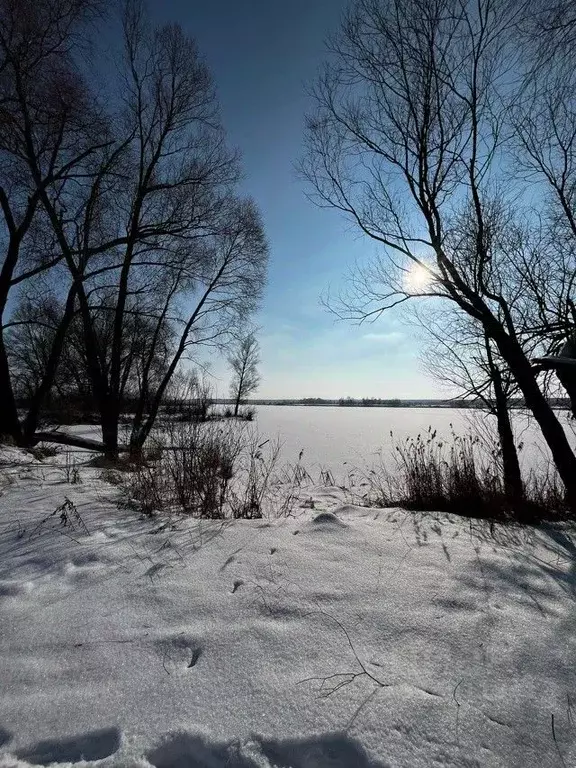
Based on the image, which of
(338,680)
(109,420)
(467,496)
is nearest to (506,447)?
(467,496)

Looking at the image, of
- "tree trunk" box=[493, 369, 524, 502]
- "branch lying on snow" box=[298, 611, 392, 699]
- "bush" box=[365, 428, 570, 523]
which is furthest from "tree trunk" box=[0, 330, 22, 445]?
"tree trunk" box=[493, 369, 524, 502]

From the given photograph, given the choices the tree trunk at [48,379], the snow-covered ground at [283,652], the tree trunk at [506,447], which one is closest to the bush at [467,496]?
the tree trunk at [506,447]

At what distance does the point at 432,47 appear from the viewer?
Answer: 5051 millimetres

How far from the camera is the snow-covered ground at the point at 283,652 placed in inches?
45.3

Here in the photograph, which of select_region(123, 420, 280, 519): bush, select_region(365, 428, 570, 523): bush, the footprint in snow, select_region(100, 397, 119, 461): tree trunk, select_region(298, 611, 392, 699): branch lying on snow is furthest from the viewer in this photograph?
select_region(100, 397, 119, 461): tree trunk

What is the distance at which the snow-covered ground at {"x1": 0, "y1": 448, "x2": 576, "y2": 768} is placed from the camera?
1.15 metres

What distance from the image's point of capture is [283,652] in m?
1.55

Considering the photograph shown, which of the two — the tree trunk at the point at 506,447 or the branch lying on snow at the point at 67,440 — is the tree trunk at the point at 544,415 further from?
the branch lying on snow at the point at 67,440

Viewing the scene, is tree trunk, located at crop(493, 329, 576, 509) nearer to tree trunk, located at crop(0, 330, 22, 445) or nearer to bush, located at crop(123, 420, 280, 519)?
bush, located at crop(123, 420, 280, 519)

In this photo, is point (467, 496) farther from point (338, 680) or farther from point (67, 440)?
point (67, 440)

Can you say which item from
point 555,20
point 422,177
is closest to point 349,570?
point 555,20

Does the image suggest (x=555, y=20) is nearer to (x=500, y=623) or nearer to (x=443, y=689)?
(x=500, y=623)

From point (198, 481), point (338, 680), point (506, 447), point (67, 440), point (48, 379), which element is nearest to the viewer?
point (338, 680)

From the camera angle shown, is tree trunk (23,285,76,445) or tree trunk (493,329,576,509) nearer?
tree trunk (493,329,576,509)
